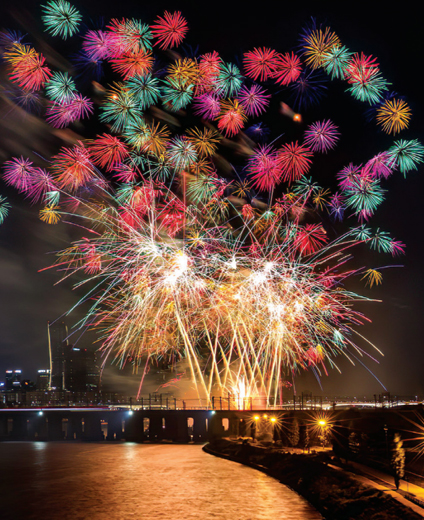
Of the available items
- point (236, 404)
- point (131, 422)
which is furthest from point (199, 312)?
point (131, 422)

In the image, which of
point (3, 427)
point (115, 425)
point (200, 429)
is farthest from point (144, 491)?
point (3, 427)

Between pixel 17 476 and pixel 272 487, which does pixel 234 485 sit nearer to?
pixel 272 487

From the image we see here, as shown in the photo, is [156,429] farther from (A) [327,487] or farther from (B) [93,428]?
(A) [327,487]

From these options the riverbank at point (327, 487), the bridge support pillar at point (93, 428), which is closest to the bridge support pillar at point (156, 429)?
the bridge support pillar at point (93, 428)

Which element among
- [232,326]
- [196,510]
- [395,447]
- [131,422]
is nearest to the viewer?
[395,447]

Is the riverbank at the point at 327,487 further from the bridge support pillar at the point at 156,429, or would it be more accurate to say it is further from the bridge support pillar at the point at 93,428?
the bridge support pillar at the point at 93,428
